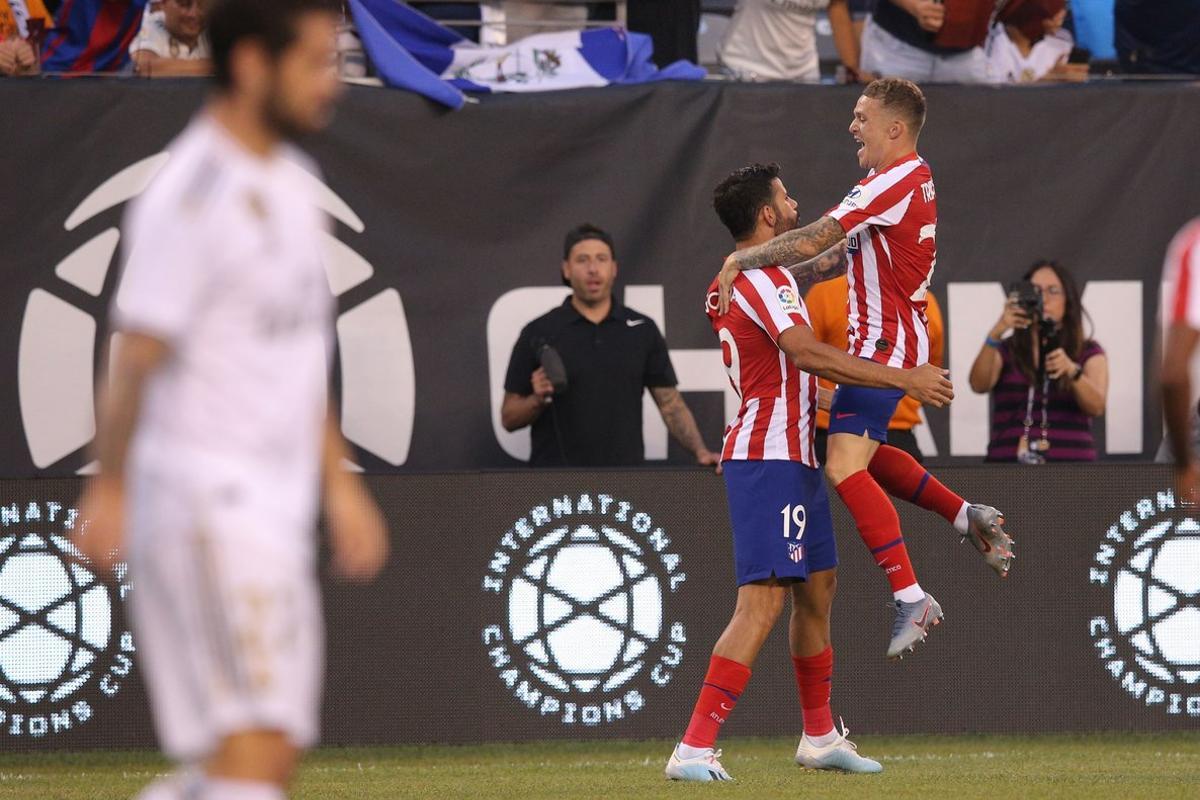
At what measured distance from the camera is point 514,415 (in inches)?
355

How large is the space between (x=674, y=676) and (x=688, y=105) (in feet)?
10.6

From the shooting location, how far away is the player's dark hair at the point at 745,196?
6.53 m

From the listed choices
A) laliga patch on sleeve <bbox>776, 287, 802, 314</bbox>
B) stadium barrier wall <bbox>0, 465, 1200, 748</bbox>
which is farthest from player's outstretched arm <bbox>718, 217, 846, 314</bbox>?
stadium barrier wall <bbox>0, 465, 1200, 748</bbox>

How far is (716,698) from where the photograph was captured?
642 centimetres

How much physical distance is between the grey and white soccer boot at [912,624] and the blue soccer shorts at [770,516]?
1.27ft

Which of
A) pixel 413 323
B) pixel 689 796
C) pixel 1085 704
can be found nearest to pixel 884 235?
pixel 689 796

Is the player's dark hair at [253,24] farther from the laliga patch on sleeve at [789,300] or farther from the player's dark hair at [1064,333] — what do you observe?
the player's dark hair at [1064,333]

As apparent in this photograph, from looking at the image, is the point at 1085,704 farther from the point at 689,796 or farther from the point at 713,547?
the point at 689,796

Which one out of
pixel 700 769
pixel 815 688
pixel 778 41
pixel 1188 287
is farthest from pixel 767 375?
pixel 778 41

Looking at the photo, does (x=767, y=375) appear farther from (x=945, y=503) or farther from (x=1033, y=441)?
(x=1033, y=441)

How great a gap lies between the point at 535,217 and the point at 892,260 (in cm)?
338

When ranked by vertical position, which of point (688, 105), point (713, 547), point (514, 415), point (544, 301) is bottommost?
point (713, 547)

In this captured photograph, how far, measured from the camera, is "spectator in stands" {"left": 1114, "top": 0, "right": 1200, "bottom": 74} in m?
10.3

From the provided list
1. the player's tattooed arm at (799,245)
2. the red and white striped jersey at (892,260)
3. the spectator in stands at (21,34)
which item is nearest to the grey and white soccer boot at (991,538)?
the red and white striped jersey at (892,260)
